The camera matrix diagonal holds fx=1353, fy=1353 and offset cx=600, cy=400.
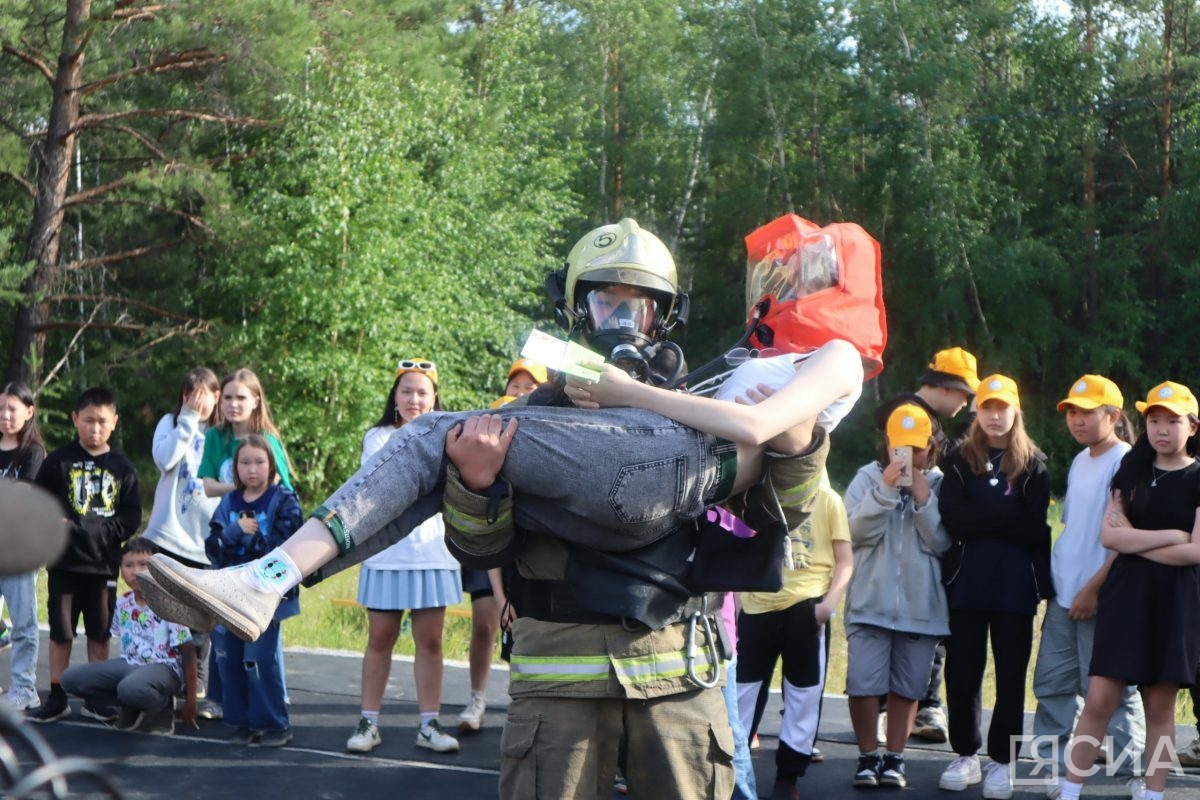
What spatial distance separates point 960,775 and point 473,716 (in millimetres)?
2387

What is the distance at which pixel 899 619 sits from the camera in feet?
20.2

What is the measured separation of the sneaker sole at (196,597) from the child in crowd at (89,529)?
4750mm

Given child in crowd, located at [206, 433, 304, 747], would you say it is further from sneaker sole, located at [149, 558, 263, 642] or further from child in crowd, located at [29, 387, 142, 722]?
sneaker sole, located at [149, 558, 263, 642]

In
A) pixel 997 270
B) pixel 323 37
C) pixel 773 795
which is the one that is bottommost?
pixel 773 795

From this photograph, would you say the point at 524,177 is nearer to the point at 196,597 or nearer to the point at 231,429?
the point at 231,429

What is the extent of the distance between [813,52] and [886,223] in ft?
14.4

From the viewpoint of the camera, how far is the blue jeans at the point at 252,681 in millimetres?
6469

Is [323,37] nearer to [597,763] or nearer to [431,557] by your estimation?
[431,557]

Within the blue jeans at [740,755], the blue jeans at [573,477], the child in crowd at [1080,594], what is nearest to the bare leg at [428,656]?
the blue jeans at [740,755]

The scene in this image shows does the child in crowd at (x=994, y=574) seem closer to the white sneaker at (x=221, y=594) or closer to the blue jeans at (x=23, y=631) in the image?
the white sneaker at (x=221, y=594)

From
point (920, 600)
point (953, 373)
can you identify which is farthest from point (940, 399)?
point (920, 600)

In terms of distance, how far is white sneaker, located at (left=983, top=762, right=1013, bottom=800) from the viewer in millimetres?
5883

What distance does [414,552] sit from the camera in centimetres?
655

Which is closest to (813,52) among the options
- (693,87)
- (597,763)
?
(693,87)
